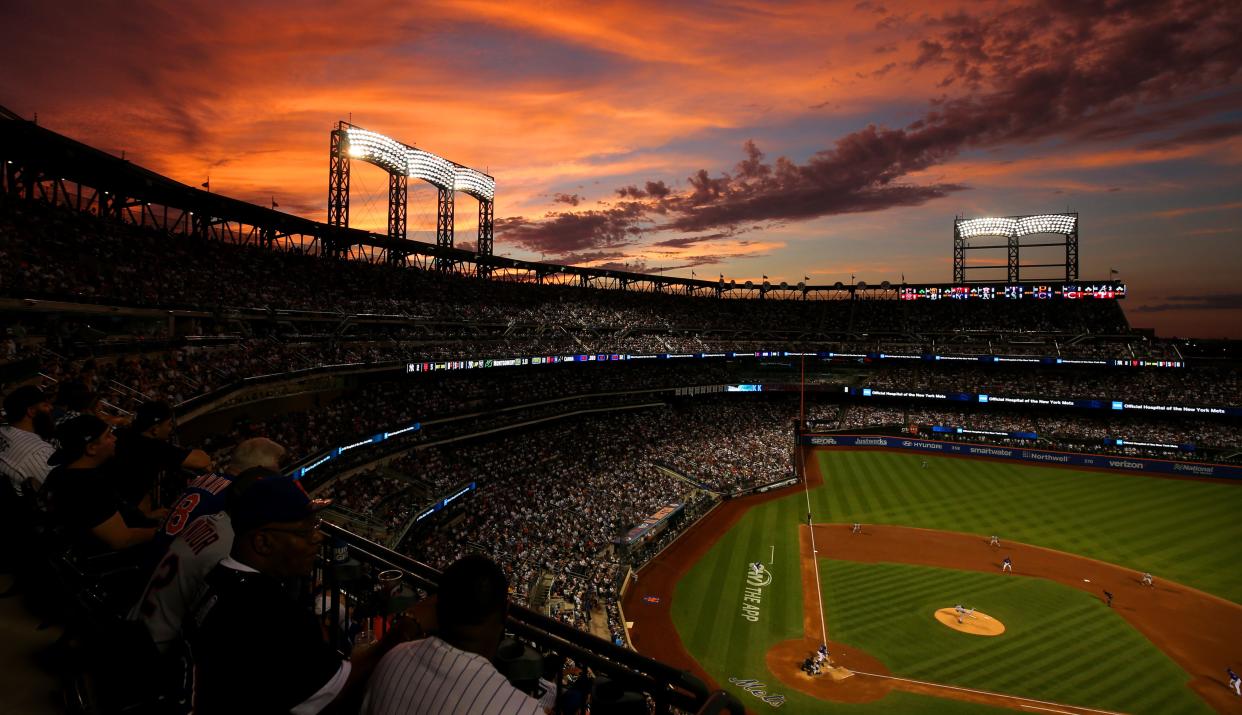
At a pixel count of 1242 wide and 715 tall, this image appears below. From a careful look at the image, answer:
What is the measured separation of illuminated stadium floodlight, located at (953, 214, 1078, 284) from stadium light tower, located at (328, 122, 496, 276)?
197ft

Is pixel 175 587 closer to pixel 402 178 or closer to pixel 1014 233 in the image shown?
pixel 402 178

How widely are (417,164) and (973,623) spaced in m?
51.3

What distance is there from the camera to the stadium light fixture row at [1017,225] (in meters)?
71.8

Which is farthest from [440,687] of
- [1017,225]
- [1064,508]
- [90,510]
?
[1017,225]

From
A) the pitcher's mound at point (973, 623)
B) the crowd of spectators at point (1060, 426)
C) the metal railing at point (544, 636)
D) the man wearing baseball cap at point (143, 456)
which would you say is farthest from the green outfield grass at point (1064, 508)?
the man wearing baseball cap at point (143, 456)

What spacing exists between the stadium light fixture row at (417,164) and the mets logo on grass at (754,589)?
1663 inches

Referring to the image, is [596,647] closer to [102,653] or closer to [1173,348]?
[102,653]

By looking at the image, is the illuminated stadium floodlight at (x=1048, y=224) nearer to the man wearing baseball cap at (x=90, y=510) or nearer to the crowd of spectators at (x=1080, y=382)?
the crowd of spectators at (x=1080, y=382)

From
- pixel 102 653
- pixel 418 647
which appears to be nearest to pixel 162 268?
pixel 102 653

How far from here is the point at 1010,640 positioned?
78.2ft

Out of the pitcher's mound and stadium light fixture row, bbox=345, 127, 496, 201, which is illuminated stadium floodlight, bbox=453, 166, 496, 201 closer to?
stadium light fixture row, bbox=345, 127, 496, 201

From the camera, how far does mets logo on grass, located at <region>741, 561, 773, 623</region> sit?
25.8 meters

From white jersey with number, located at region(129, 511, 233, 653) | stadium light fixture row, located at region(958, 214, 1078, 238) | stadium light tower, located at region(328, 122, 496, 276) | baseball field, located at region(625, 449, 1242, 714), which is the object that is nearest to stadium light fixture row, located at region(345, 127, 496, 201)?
stadium light tower, located at region(328, 122, 496, 276)

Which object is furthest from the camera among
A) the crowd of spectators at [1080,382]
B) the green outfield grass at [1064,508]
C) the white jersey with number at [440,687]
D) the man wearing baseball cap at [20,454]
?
the crowd of spectators at [1080,382]
